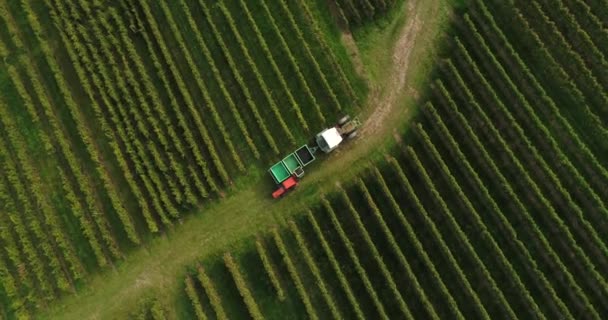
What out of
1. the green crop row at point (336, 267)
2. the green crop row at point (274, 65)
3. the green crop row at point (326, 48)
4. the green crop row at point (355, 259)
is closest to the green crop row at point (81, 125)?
the green crop row at point (336, 267)

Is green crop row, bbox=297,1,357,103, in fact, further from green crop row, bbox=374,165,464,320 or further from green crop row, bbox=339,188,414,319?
green crop row, bbox=339,188,414,319

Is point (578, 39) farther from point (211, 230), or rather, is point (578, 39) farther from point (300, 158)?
point (211, 230)

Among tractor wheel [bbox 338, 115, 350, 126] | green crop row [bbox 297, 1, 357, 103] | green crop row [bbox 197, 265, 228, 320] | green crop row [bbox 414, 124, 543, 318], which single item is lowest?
green crop row [bbox 414, 124, 543, 318]

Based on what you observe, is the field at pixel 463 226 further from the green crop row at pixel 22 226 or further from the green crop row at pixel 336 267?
the green crop row at pixel 22 226

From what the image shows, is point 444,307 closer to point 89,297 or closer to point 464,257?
point 464,257

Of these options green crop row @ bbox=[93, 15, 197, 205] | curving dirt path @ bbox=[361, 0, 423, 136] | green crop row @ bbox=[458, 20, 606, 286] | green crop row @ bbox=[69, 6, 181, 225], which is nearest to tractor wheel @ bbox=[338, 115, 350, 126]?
curving dirt path @ bbox=[361, 0, 423, 136]

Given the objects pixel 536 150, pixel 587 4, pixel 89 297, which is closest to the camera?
pixel 89 297

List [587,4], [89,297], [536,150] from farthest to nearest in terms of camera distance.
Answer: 1. [587,4]
2. [536,150]
3. [89,297]

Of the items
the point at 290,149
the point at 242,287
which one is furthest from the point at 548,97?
the point at 242,287

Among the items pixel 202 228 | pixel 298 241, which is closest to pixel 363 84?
pixel 298 241
